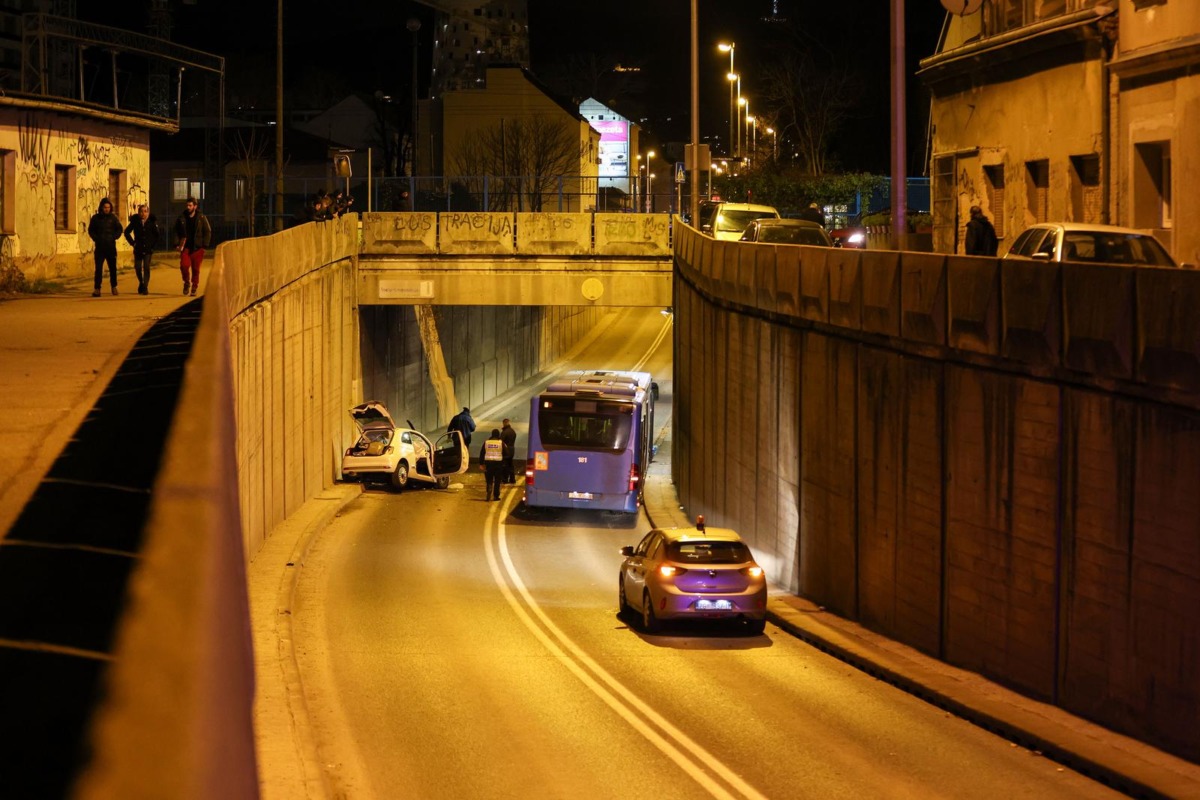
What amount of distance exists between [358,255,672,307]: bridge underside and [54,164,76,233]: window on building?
1175 cm

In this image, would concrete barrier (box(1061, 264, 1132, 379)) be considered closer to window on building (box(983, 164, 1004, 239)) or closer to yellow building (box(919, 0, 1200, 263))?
yellow building (box(919, 0, 1200, 263))

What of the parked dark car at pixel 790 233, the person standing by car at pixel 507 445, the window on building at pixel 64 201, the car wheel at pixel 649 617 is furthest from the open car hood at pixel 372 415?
the car wheel at pixel 649 617

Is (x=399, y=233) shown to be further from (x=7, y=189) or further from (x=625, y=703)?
(x=625, y=703)

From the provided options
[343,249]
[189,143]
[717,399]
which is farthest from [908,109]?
[717,399]

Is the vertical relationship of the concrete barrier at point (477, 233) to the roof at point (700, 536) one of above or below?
above

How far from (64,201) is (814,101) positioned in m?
47.4

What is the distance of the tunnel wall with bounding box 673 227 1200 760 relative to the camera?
43.7 feet

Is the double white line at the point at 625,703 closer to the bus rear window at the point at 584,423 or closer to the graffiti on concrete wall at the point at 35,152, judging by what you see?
the bus rear window at the point at 584,423

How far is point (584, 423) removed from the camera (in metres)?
35.4

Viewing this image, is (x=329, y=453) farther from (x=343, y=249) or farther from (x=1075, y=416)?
(x=1075, y=416)

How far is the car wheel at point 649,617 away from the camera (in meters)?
21.6

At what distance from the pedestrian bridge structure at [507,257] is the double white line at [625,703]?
53.6ft

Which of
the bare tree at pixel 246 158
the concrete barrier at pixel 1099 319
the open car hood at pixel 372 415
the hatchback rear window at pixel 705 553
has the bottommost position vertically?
the hatchback rear window at pixel 705 553

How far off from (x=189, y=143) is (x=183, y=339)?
52.7 meters
